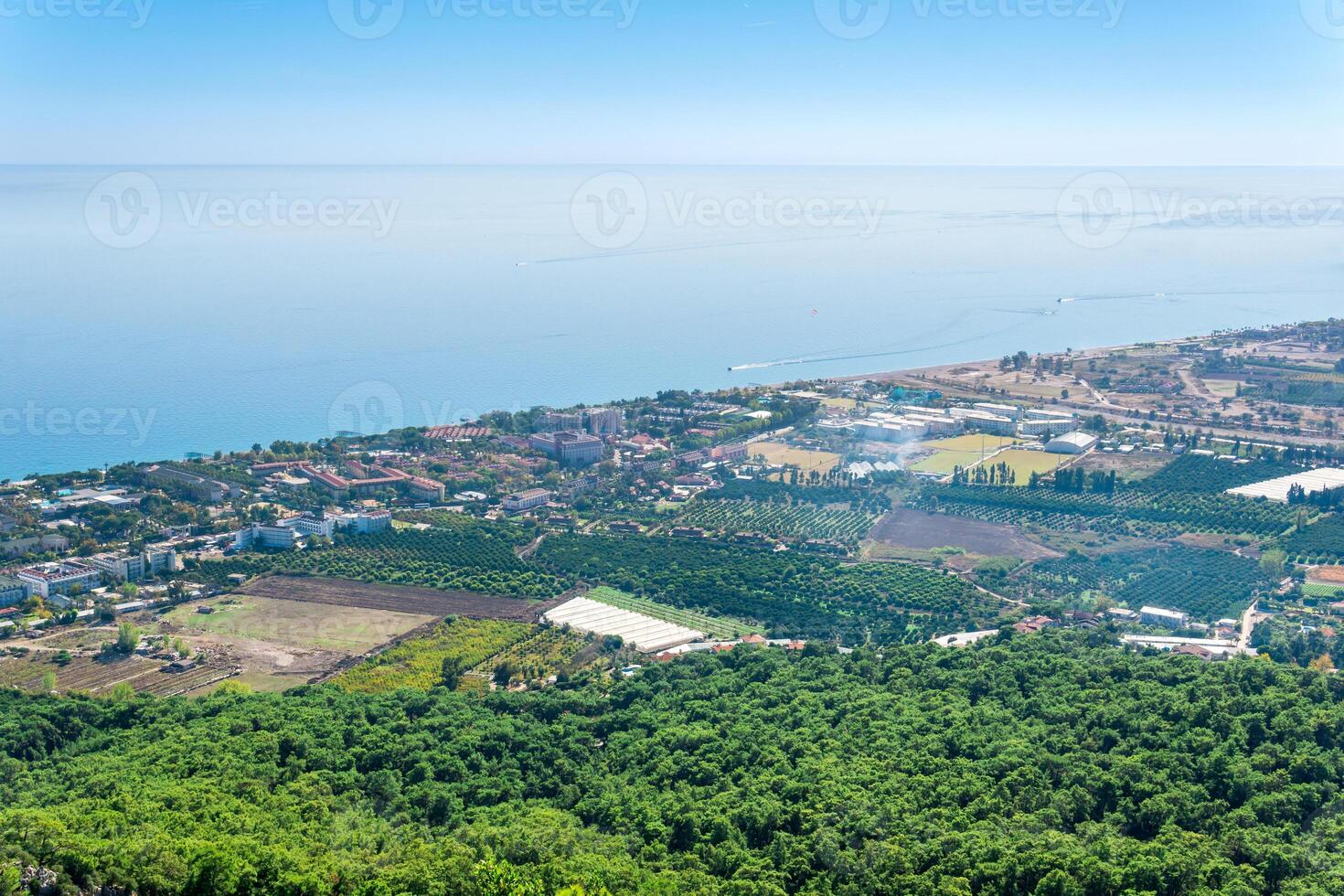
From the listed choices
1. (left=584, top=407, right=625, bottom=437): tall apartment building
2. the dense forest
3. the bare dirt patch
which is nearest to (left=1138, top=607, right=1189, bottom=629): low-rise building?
the bare dirt patch

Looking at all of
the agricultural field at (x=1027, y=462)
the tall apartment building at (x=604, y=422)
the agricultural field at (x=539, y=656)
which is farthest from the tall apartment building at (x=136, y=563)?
the agricultural field at (x=1027, y=462)

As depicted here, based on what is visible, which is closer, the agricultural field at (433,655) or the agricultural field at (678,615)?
the agricultural field at (433,655)

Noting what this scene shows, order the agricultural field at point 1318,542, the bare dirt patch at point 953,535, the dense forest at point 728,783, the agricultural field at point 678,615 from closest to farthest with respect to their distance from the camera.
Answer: the dense forest at point 728,783 < the agricultural field at point 678,615 < the agricultural field at point 1318,542 < the bare dirt patch at point 953,535

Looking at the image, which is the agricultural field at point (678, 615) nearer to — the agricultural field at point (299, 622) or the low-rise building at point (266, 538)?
the agricultural field at point (299, 622)

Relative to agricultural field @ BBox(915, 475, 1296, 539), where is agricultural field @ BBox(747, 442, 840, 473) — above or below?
above

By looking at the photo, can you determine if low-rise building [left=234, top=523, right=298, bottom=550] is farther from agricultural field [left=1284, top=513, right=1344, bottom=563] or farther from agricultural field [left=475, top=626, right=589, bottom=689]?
agricultural field [left=1284, top=513, right=1344, bottom=563]
